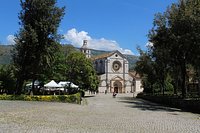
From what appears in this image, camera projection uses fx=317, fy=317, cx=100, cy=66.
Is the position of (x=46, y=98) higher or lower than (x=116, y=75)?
lower

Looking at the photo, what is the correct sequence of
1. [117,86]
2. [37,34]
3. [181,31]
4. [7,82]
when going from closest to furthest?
[181,31]
[37,34]
[7,82]
[117,86]

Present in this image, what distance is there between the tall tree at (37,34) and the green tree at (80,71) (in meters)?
20.2

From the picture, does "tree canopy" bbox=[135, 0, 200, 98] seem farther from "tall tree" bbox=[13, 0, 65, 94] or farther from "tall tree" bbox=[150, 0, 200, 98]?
"tall tree" bbox=[13, 0, 65, 94]

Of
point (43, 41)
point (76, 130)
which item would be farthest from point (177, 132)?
point (43, 41)

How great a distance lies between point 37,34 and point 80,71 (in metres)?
24.7

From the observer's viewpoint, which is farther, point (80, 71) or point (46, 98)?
point (80, 71)

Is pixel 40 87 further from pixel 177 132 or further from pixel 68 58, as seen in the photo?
pixel 177 132

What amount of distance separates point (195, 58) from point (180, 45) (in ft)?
6.62

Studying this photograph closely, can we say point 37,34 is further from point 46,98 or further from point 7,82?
point 7,82

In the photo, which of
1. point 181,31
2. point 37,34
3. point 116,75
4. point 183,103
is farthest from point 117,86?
point 181,31

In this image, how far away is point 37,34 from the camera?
38.6m

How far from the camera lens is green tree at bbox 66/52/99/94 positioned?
61.2 metres

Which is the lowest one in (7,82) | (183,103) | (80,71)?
(183,103)

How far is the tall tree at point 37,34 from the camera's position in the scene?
38.4 m
